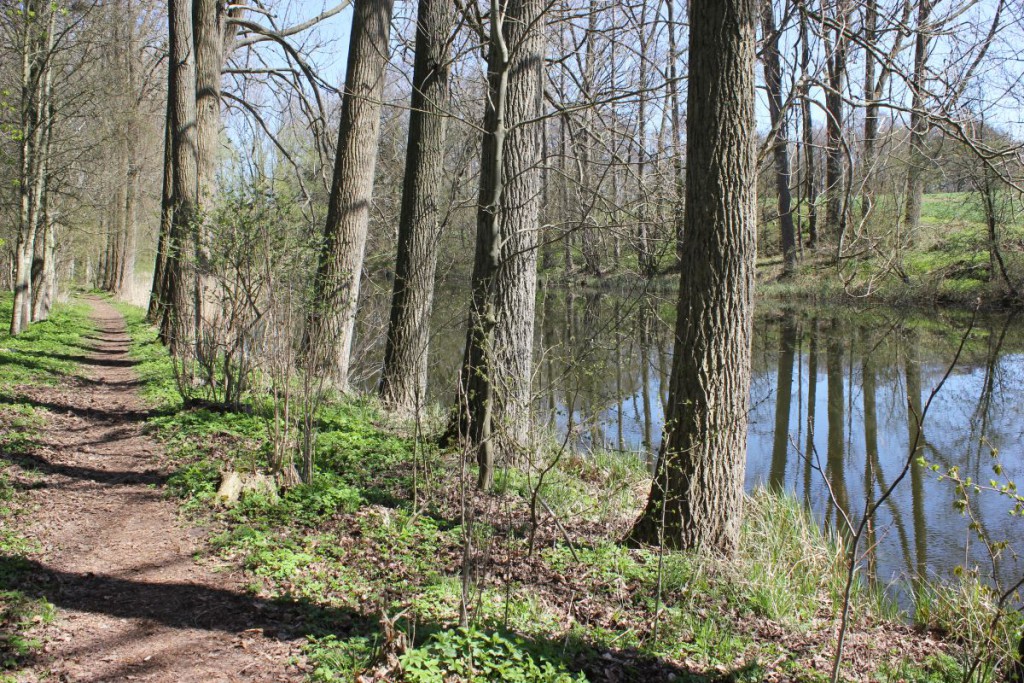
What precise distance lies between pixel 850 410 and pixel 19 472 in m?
11.1

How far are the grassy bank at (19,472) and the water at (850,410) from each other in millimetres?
3033

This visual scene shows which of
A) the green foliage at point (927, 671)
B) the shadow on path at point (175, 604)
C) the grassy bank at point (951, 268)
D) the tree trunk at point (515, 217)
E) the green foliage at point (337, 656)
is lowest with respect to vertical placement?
the green foliage at point (927, 671)

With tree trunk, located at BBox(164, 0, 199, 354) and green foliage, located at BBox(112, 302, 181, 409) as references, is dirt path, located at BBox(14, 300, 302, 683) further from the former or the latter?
tree trunk, located at BBox(164, 0, 199, 354)

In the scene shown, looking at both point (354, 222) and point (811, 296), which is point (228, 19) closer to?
point (354, 222)

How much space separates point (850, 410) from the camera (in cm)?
1180

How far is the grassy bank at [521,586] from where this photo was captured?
3.70 meters

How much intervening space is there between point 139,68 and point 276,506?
23501 mm

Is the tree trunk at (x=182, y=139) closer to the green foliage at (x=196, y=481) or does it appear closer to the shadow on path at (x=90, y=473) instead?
the shadow on path at (x=90, y=473)

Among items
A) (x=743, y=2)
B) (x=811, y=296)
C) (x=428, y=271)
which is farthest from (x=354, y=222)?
(x=811, y=296)

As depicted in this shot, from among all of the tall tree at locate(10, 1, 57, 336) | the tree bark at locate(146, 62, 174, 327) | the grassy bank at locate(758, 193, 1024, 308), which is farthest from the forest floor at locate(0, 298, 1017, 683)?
the grassy bank at locate(758, 193, 1024, 308)

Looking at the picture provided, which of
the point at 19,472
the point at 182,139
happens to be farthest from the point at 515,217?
the point at 182,139

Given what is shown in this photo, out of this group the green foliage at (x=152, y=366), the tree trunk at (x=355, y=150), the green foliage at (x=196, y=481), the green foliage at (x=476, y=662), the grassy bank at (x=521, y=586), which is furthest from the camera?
the tree trunk at (x=355, y=150)

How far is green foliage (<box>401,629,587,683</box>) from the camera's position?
10.6ft

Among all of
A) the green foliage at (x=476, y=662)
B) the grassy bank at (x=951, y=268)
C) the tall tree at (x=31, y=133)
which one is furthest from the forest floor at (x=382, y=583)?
the grassy bank at (x=951, y=268)
